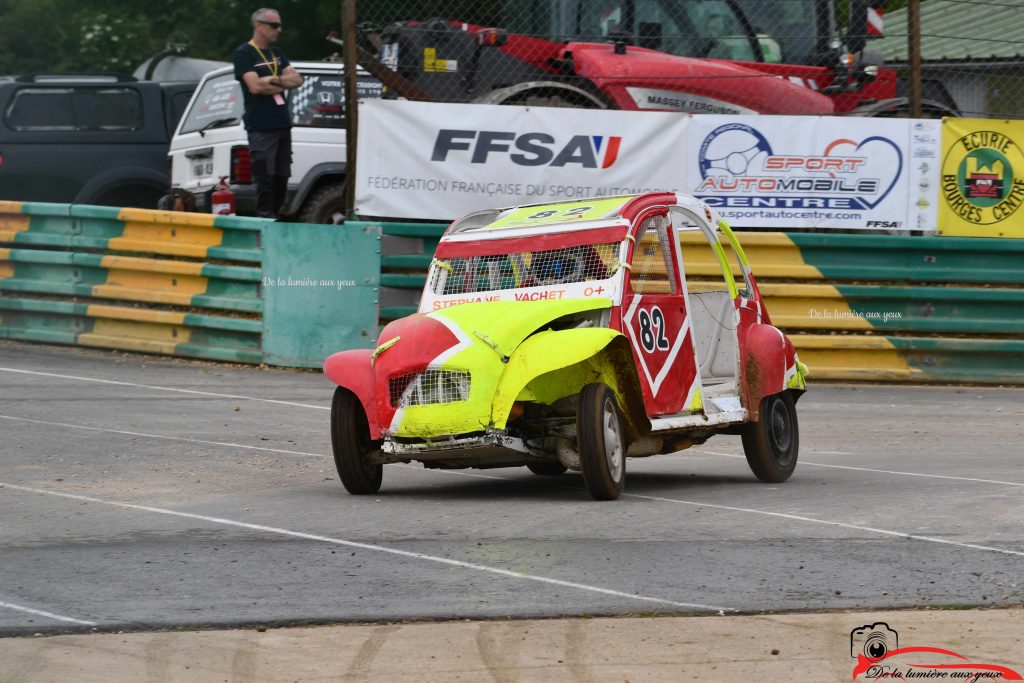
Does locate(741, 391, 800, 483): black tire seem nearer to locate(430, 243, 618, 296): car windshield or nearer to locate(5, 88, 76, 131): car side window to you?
locate(430, 243, 618, 296): car windshield

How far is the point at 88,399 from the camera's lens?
12805mm

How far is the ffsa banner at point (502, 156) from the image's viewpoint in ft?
47.4

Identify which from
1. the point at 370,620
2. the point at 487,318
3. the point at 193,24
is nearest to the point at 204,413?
the point at 487,318

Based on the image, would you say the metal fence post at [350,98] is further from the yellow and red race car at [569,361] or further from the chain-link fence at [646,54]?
the yellow and red race car at [569,361]

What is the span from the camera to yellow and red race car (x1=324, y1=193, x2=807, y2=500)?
821 centimetres

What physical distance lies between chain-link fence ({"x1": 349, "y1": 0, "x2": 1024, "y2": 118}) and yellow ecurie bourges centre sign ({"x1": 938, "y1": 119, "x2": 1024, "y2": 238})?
58 centimetres

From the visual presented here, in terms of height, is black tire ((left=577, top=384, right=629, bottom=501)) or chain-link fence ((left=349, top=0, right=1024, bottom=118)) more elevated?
chain-link fence ((left=349, top=0, right=1024, bottom=118))

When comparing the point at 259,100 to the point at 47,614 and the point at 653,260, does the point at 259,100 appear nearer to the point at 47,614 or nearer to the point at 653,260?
the point at 653,260

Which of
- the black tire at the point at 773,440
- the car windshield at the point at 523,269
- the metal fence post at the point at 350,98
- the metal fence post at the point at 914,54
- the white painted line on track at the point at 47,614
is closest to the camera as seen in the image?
the white painted line on track at the point at 47,614

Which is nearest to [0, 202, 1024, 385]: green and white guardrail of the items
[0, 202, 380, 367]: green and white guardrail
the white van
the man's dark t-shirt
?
[0, 202, 380, 367]: green and white guardrail

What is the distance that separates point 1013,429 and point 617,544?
588 cm

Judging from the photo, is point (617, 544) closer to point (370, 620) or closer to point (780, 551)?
point (780, 551)

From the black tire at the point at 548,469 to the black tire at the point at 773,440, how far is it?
1.17 meters

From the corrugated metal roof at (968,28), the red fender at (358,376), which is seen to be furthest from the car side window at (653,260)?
the corrugated metal roof at (968,28)
